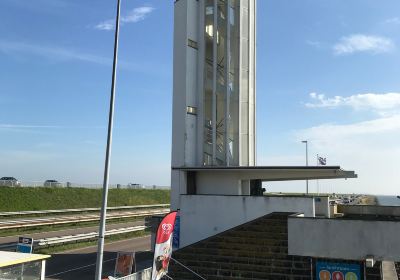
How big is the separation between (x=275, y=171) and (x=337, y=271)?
34.3 feet

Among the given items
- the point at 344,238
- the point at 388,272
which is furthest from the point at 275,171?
the point at 388,272

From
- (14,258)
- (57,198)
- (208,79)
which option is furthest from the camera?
(57,198)

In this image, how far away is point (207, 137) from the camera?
3197 centimetres

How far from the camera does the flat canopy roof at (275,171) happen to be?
26.0 metres

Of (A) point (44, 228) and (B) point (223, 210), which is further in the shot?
(A) point (44, 228)

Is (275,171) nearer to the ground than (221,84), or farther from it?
nearer to the ground

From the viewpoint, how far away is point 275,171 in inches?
1081

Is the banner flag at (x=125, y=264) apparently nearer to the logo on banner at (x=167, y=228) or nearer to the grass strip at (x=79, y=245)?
the logo on banner at (x=167, y=228)

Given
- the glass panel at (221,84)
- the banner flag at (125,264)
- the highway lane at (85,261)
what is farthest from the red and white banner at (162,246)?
the glass panel at (221,84)

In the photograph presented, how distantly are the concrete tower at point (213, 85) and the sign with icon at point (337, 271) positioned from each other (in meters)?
12.7

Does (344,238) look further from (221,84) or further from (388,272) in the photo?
(221,84)

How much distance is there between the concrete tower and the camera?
30453 millimetres

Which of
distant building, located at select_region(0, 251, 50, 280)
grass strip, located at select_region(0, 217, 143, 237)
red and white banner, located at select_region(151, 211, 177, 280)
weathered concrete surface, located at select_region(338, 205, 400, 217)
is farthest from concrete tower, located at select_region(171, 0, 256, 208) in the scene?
distant building, located at select_region(0, 251, 50, 280)

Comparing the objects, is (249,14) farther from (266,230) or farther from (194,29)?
(266,230)
